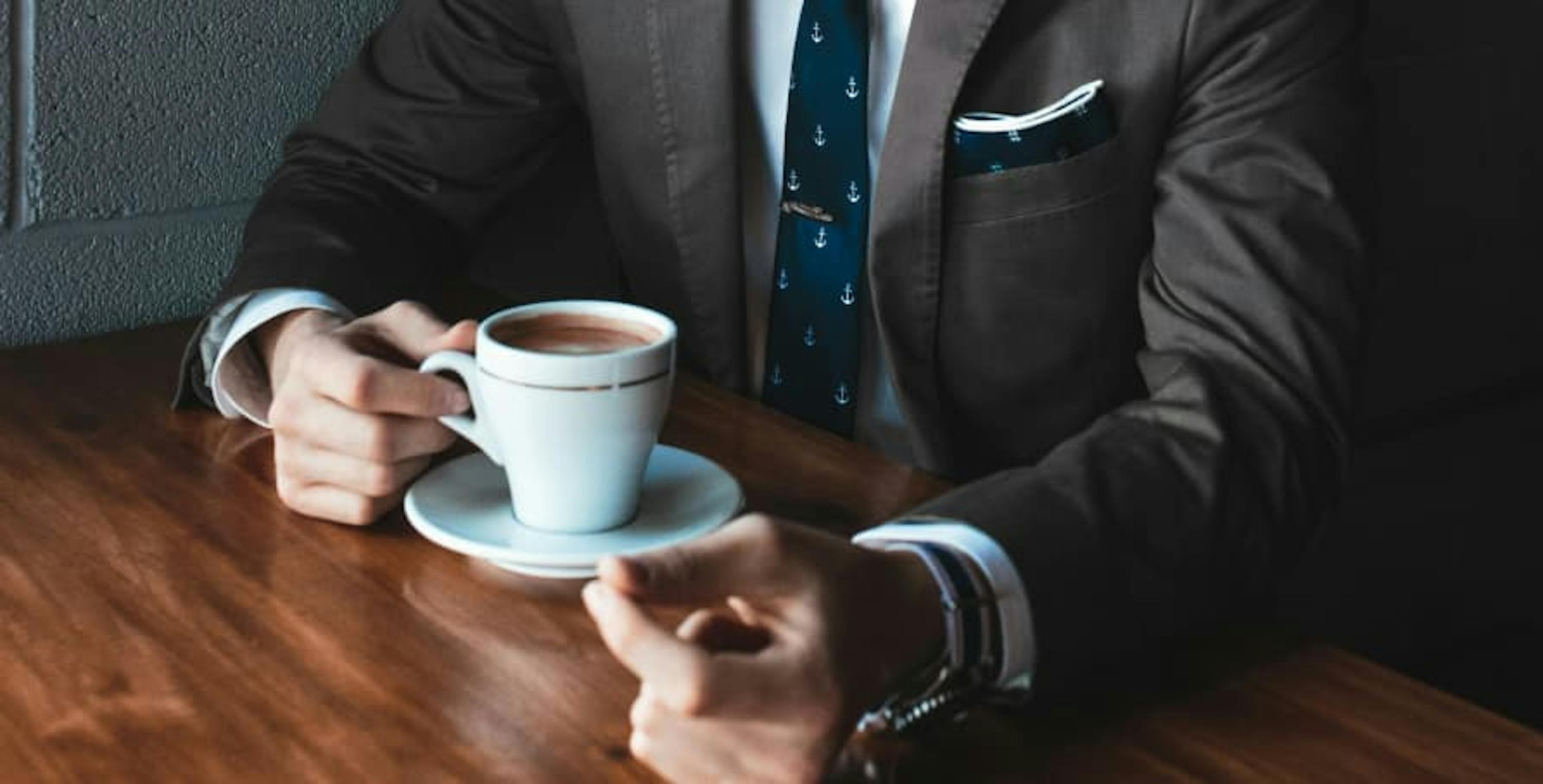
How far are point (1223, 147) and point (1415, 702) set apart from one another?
47cm

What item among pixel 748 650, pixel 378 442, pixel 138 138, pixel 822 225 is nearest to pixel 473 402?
pixel 378 442

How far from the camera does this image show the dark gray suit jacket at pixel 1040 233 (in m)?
1.11

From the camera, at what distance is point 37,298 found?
1535mm

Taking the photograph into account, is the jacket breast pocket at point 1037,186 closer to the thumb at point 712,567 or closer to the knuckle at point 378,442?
the knuckle at point 378,442

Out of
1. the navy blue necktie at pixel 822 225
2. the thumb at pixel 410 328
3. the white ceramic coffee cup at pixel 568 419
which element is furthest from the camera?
the navy blue necktie at pixel 822 225

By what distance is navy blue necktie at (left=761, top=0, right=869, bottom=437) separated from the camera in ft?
4.83

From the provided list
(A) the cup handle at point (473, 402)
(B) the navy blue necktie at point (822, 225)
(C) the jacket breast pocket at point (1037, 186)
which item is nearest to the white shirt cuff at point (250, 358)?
(A) the cup handle at point (473, 402)

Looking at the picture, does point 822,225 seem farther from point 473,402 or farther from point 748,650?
point 748,650

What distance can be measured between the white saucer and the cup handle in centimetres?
4

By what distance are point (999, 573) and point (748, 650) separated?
19 centimetres

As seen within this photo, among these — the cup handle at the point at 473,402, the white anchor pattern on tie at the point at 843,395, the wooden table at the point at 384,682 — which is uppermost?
the cup handle at the point at 473,402

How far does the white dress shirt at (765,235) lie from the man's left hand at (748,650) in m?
0.58

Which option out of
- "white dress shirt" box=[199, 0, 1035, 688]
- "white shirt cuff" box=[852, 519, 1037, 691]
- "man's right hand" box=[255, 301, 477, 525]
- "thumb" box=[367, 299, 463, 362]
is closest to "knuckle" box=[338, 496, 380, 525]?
"man's right hand" box=[255, 301, 477, 525]

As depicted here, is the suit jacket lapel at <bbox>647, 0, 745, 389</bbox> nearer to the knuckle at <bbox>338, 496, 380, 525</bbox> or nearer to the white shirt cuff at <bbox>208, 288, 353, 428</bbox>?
the white shirt cuff at <bbox>208, 288, 353, 428</bbox>
